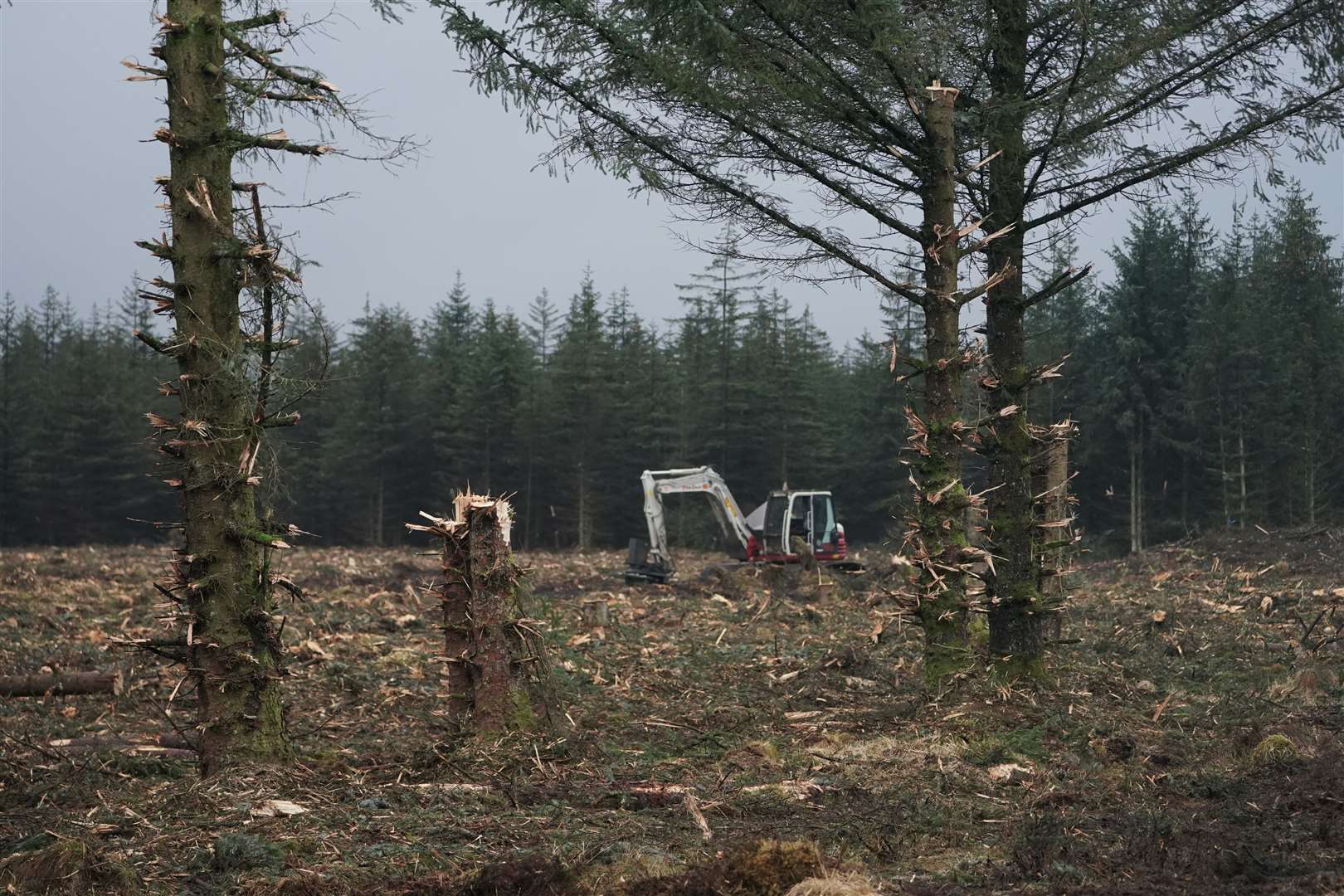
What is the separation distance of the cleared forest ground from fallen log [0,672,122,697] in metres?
0.15

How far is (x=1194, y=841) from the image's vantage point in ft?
17.6

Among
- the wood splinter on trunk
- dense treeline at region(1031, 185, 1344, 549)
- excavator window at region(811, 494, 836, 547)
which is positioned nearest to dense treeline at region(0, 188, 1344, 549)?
dense treeline at region(1031, 185, 1344, 549)

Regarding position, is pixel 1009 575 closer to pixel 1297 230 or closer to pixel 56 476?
pixel 1297 230

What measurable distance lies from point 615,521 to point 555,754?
43.9 metres

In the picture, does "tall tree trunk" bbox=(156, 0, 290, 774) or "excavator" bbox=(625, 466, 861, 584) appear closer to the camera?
"tall tree trunk" bbox=(156, 0, 290, 774)

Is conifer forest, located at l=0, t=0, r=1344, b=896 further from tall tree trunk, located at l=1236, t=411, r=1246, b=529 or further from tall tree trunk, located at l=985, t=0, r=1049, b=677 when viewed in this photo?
tall tree trunk, located at l=1236, t=411, r=1246, b=529

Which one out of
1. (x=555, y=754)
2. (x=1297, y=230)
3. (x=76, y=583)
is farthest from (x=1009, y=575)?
(x=1297, y=230)

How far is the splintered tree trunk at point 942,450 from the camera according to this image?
9492mm

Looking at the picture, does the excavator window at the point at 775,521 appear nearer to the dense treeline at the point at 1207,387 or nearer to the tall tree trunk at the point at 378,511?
the dense treeline at the point at 1207,387

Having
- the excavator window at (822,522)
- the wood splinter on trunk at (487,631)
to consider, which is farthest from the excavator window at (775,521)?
the wood splinter on trunk at (487,631)

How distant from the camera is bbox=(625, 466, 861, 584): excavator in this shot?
24047 millimetres

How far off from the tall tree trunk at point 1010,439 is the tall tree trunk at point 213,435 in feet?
20.4

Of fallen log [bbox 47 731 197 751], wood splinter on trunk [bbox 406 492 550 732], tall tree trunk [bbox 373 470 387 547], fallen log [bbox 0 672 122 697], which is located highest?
tall tree trunk [bbox 373 470 387 547]

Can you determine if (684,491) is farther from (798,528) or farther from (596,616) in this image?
(596,616)
